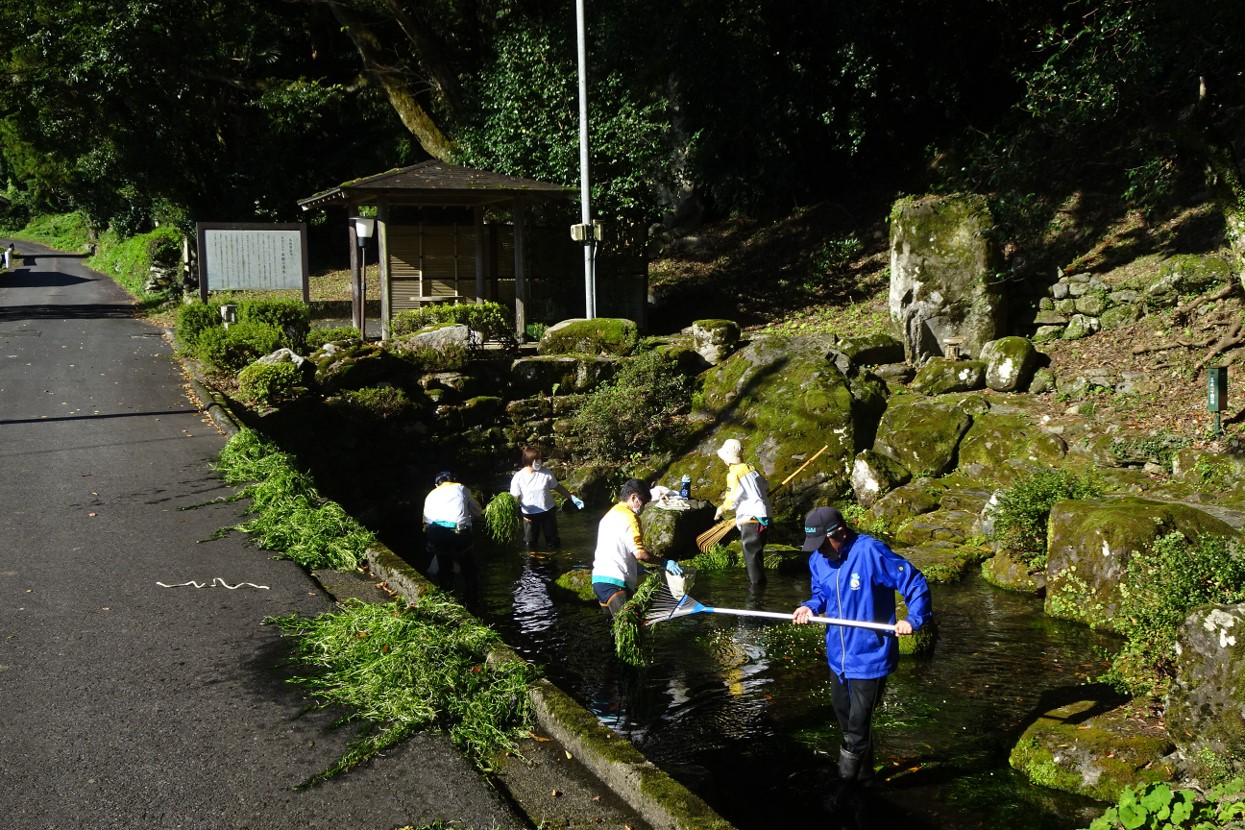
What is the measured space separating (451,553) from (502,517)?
306 cm

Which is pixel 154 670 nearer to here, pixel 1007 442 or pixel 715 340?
pixel 1007 442

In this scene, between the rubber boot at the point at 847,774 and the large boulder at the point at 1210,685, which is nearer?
the large boulder at the point at 1210,685

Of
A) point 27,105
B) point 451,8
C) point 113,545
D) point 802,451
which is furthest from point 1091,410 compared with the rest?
point 27,105

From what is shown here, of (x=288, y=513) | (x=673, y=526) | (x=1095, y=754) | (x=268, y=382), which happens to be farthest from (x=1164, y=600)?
(x=268, y=382)

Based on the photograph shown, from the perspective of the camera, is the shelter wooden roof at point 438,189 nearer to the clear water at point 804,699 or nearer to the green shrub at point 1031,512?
the clear water at point 804,699

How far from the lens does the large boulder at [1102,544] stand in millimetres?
10203

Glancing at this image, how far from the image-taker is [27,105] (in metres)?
29.4

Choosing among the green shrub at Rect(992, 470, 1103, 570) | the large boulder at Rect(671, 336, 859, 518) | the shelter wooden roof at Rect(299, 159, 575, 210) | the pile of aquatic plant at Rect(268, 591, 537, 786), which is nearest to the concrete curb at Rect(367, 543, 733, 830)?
the pile of aquatic plant at Rect(268, 591, 537, 786)

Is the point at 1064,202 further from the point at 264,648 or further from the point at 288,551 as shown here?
the point at 264,648

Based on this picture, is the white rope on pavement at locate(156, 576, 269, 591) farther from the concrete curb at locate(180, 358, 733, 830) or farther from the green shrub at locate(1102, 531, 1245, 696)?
the green shrub at locate(1102, 531, 1245, 696)

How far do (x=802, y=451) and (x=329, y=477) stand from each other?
7.59 meters

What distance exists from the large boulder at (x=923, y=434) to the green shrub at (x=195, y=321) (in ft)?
40.4

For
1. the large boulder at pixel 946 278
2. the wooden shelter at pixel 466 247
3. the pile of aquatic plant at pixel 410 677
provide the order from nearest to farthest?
the pile of aquatic plant at pixel 410 677 < the large boulder at pixel 946 278 < the wooden shelter at pixel 466 247

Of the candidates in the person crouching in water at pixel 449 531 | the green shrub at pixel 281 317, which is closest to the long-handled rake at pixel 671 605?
the person crouching in water at pixel 449 531
